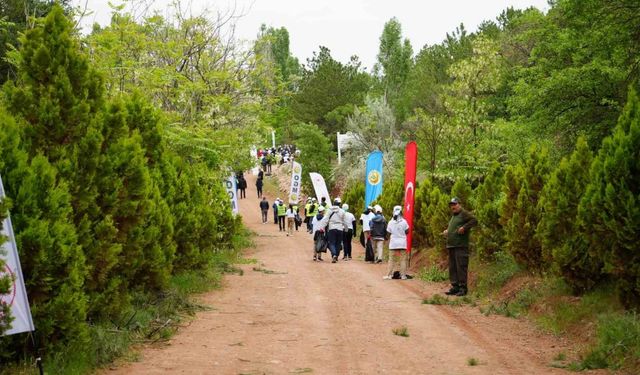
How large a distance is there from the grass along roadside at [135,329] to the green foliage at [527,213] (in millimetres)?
5794

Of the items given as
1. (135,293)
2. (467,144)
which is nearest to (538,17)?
(467,144)

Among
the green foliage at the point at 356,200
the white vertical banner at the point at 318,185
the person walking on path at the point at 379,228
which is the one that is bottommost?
the person walking on path at the point at 379,228

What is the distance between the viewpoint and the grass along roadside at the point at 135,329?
727 cm

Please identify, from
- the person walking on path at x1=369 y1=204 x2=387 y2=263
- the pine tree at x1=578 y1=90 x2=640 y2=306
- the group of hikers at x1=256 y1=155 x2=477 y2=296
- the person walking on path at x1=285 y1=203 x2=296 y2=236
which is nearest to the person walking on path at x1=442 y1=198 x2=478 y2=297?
the group of hikers at x1=256 y1=155 x2=477 y2=296

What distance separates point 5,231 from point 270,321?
5.50m

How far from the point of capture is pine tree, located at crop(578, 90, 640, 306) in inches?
342

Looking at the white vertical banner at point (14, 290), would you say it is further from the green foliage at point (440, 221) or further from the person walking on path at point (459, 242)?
the green foliage at point (440, 221)

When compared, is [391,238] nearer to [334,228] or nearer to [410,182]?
[410,182]

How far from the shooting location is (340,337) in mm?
9797

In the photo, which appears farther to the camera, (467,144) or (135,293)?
(467,144)

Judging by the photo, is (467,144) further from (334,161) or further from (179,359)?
Answer: (334,161)

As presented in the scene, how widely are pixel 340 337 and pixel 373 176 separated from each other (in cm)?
2284

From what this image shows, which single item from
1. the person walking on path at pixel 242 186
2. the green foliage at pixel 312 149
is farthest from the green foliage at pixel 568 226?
the person walking on path at pixel 242 186

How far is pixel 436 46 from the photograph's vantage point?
65.6 metres
